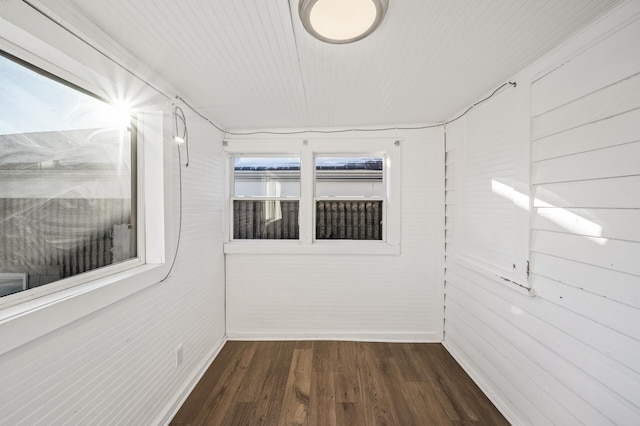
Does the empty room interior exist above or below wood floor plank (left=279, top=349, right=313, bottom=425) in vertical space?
above

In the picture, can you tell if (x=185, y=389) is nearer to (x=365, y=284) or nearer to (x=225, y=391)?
(x=225, y=391)

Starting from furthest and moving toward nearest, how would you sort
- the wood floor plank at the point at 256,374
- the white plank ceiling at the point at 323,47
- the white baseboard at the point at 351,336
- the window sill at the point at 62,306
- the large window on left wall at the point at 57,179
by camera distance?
1. the white baseboard at the point at 351,336
2. the wood floor plank at the point at 256,374
3. the white plank ceiling at the point at 323,47
4. the large window on left wall at the point at 57,179
5. the window sill at the point at 62,306

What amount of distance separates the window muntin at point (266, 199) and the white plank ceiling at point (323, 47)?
31.8 inches

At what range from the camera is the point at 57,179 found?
1139 millimetres

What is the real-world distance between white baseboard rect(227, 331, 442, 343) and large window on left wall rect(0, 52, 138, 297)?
1.62 metres

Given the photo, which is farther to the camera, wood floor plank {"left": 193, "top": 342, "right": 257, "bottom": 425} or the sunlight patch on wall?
wood floor plank {"left": 193, "top": 342, "right": 257, "bottom": 425}

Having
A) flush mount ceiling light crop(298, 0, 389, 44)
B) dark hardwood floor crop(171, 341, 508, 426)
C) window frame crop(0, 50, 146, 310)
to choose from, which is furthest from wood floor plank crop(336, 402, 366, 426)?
flush mount ceiling light crop(298, 0, 389, 44)

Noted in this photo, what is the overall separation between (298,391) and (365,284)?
1.18 m

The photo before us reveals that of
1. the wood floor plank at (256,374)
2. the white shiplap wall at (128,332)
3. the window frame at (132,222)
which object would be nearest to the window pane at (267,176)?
the white shiplap wall at (128,332)

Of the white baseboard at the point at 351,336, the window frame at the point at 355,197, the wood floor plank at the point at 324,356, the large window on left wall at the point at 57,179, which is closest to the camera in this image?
the large window on left wall at the point at 57,179

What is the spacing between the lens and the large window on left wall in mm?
958

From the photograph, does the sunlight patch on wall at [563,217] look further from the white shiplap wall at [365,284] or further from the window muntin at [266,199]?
the window muntin at [266,199]

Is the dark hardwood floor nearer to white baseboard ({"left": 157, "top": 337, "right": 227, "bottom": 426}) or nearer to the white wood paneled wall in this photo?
white baseboard ({"left": 157, "top": 337, "right": 227, "bottom": 426})

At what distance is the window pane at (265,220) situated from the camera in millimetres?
2770
